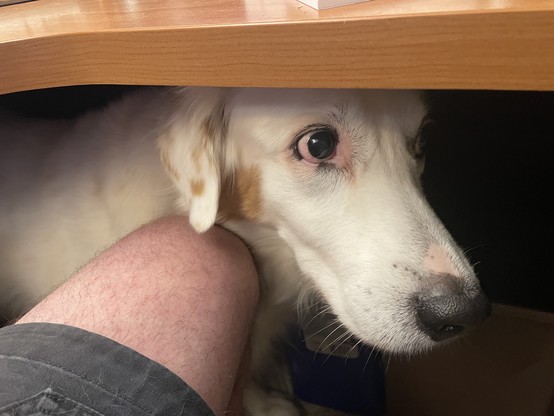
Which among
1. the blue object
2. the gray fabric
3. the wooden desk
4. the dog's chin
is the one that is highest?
the wooden desk

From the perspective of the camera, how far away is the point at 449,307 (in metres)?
0.77

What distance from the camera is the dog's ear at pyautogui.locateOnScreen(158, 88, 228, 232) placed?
94 centimetres

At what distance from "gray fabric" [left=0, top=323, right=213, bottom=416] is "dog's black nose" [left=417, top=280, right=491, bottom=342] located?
0.33 m

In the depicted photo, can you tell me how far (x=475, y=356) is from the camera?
1.25 meters

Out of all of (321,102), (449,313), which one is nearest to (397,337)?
(449,313)

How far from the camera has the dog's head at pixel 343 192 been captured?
0.80m

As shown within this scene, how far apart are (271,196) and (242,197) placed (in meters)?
0.08

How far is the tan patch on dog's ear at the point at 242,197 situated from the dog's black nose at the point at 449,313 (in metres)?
0.33

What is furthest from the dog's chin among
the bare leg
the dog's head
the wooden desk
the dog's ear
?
the wooden desk

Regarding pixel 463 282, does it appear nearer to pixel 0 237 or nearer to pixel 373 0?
pixel 373 0

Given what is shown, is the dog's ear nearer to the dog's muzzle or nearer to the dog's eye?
the dog's eye

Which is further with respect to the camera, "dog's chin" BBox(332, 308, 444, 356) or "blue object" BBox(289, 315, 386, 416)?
"blue object" BBox(289, 315, 386, 416)

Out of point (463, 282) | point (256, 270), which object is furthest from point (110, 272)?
point (463, 282)

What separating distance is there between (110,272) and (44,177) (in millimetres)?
511
